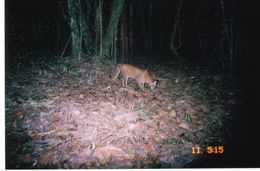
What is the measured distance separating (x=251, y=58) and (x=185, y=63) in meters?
3.20

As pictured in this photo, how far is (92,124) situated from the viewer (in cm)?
480

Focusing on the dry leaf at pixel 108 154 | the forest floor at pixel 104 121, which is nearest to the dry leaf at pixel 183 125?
the forest floor at pixel 104 121

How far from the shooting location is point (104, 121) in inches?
195

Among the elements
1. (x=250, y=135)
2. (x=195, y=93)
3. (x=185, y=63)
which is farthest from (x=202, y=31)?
(x=250, y=135)

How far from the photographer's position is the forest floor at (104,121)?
13.6 feet

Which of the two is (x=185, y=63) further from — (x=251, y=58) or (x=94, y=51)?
(x=94, y=51)

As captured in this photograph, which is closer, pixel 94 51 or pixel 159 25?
pixel 94 51

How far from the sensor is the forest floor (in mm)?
4133

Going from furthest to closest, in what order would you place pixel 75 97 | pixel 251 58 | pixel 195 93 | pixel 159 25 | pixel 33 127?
pixel 159 25, pixel 251 58, pixel 195 93, pixel 75 97, pixel 33 127

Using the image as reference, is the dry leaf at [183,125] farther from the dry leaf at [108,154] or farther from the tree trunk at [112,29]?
the tree trunk at [112,29]
